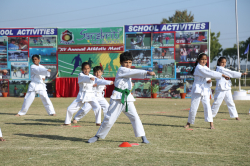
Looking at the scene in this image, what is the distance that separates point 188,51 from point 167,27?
2.15 meters

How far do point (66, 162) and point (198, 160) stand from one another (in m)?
1.88

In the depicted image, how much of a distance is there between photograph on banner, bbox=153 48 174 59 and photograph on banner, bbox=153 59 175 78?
274mm

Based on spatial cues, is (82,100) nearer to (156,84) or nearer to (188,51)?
(156,84)

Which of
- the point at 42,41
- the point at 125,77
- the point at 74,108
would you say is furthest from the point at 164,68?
the point at 125,77

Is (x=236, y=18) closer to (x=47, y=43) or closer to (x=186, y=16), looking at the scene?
(x=47, y=43)

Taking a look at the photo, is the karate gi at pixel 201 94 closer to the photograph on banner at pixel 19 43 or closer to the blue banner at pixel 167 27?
the blue banner at pixel 167 27

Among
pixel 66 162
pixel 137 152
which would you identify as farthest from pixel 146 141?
pixel 66 162

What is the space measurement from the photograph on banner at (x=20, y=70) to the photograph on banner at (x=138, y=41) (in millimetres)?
7421

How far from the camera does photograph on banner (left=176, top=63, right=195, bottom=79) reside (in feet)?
64.9

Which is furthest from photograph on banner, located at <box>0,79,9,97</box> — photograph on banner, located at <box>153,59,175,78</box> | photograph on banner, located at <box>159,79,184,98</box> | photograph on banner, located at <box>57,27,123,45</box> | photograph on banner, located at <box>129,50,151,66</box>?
photograph on banner, located at <box>159,79,184,98</box>

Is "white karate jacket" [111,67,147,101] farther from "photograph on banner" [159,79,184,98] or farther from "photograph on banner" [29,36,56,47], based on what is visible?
"photograph on banner" [29,36,56,47]

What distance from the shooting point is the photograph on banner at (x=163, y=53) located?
20062 mm

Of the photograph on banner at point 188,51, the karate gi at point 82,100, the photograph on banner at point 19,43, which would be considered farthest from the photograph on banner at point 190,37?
the karate gi at point 82,100

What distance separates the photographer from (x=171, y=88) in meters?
20.1
